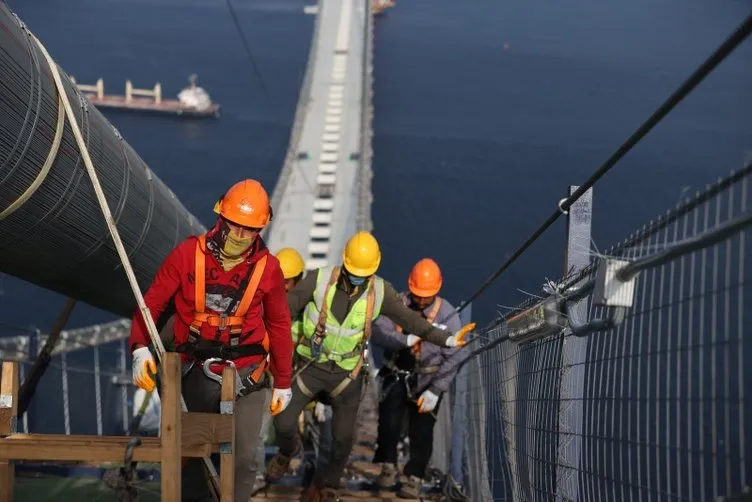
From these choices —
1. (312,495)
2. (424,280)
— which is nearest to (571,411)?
(312,495)

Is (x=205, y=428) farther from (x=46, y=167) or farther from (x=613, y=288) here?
(x=613, y=288)

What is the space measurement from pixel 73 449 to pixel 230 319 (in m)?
1.43

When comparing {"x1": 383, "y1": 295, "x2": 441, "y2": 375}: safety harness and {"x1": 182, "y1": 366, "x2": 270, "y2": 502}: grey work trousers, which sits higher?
{"x1": 383, "y1": 295, "x2": 441, "y2": 375}: safety harness

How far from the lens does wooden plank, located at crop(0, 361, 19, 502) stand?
3874 millimetres

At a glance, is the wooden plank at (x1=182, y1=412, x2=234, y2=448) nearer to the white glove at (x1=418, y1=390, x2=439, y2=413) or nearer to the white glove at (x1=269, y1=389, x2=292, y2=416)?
the white glove at (x1=269, y1=389, x2=292, y2=416)

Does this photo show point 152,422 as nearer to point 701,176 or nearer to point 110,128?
point 110,128

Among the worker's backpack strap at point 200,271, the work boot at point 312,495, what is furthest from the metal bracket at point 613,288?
the work boot at point 312,495

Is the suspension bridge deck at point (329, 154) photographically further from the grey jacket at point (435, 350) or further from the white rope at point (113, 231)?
the white rope at point (113, 231)

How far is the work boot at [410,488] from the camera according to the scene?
7.44m

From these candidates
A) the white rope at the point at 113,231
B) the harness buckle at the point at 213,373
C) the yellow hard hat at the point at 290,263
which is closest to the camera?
the white rope at the point at 113,231

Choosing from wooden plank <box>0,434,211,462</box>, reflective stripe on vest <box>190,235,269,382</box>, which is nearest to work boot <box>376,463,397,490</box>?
reflective stripe on vest <box>190,235,269,382</box>

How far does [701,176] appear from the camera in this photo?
1283 inches

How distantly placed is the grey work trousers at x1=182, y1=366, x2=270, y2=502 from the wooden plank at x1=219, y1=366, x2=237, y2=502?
77 centimetres

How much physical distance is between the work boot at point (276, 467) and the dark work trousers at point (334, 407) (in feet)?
1.58
